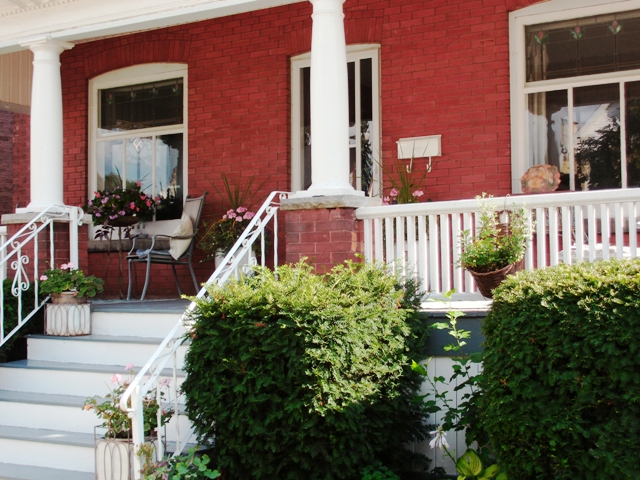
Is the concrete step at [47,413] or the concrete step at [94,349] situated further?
the concrete step at [94,349]

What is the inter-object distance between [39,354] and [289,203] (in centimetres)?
232

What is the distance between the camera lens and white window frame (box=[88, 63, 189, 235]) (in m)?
8.45

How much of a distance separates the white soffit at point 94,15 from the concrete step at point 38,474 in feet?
11.9

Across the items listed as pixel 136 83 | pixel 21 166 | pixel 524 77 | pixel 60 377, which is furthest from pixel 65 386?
pixel 21 166

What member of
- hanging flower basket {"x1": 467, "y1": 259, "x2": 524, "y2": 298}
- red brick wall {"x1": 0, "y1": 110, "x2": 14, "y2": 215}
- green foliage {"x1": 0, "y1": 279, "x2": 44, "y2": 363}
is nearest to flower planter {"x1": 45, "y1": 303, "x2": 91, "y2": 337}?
green foliage {"x1": 0, "y1": 279, "x2": 44, "y2": 363}

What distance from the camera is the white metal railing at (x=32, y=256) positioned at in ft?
20.0

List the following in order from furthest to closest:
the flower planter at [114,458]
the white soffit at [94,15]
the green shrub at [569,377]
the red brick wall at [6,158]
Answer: the red brick wall at [6,158] < the white soffit at [94,15] < the flower planter at [114,458] < the green shrub at [569,377]

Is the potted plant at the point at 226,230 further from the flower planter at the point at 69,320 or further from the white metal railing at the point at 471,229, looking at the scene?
the white metal railing at the point at 471,229

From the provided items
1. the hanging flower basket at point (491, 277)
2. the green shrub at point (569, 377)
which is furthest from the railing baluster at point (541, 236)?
the green shrub at point (569, 377)

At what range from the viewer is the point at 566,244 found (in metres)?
4.86

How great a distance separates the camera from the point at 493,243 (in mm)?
4941

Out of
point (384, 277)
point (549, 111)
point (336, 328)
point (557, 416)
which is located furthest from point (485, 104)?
point (557, 416)

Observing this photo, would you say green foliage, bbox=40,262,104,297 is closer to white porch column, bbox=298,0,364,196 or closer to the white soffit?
white porch column, bbox=298,0,364,196

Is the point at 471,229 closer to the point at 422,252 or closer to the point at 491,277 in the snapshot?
the point at 422,252
